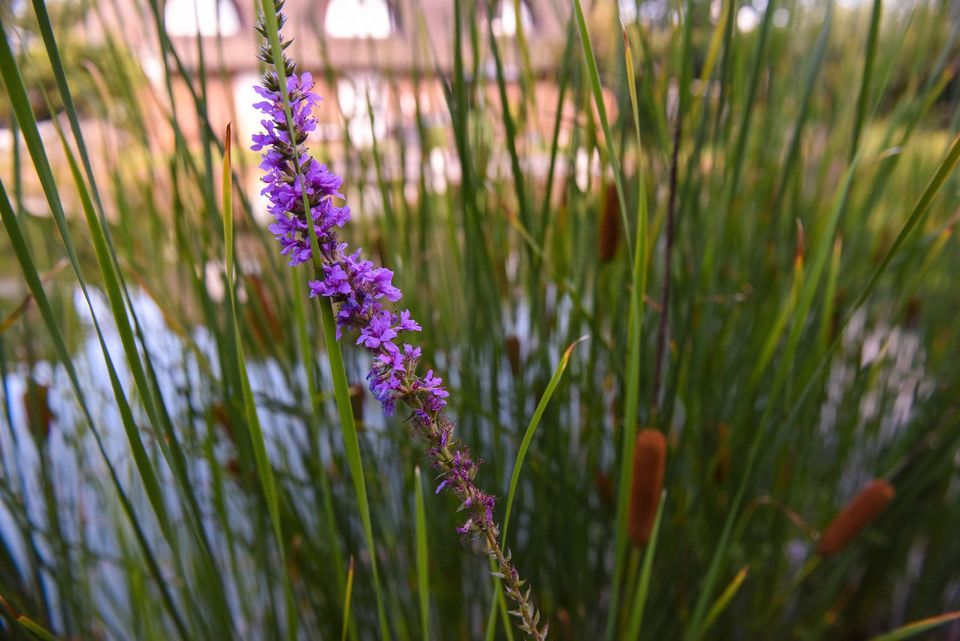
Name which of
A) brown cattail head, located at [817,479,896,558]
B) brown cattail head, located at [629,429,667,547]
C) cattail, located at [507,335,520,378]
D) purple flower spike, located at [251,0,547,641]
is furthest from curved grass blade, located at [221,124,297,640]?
brown cattail head, located at [817,479,896,558]

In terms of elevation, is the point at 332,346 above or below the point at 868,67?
below

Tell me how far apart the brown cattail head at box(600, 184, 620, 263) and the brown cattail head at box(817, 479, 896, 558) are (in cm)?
29

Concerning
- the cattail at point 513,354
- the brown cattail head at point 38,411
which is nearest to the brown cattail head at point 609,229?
the cattail at point 513,354

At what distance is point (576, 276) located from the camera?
729 millimetres

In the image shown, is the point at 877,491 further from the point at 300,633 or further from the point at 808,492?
the point at 300,633

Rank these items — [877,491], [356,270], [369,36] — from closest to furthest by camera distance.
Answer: [356,270] → [877,491] → [369,36]

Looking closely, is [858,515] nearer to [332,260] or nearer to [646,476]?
[646,476]

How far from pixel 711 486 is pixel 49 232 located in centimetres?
76

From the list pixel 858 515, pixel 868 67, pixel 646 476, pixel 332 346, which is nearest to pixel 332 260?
pixel 332 346

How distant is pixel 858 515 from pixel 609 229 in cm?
31

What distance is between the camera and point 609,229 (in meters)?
0.62

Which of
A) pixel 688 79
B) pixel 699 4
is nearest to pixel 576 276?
pixel 688 79

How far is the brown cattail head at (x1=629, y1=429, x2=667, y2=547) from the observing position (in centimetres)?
47

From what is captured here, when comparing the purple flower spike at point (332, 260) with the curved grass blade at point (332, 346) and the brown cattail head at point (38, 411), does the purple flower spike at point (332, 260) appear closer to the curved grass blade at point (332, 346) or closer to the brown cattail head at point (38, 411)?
the curved grass blade at point (332, 346)
